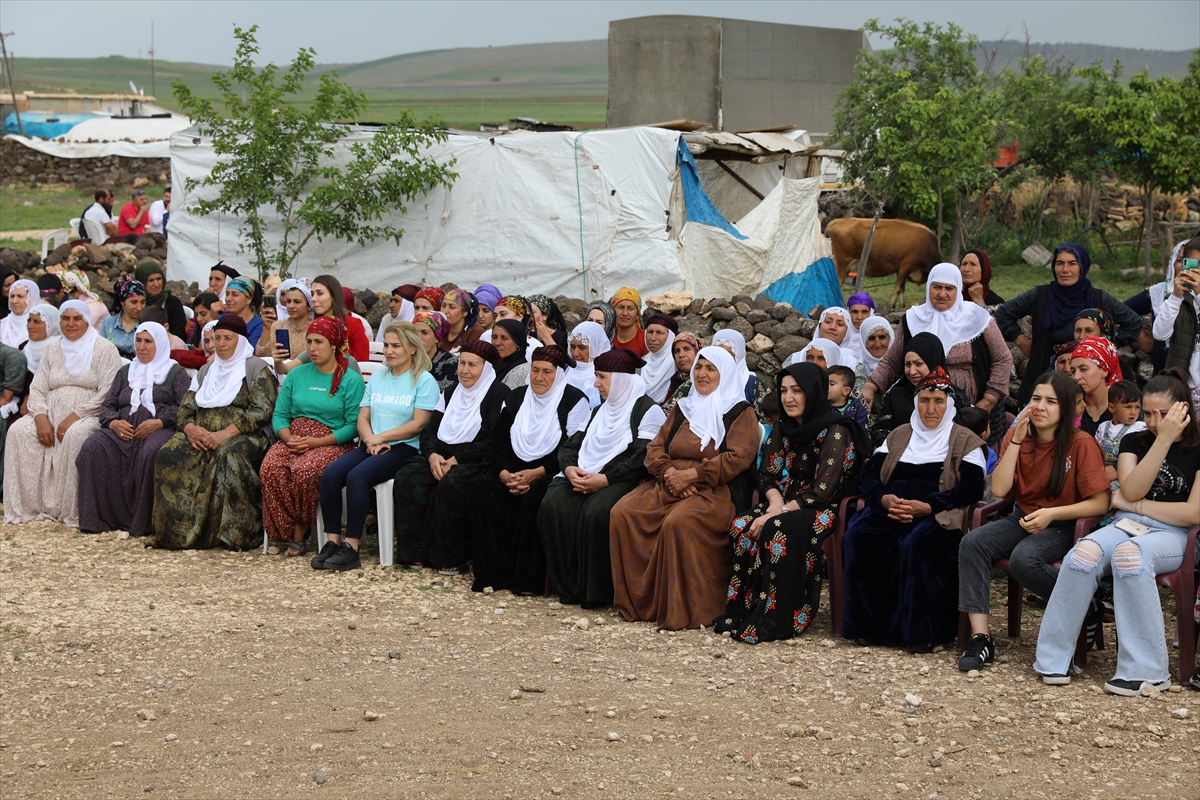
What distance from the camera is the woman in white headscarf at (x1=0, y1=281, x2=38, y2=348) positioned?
9055 millimetres

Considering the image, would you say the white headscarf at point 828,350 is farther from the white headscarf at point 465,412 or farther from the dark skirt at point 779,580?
the white headscarf at point 465,412

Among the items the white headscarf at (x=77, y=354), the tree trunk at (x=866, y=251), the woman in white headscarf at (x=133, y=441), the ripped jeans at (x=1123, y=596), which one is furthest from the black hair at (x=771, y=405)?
the tree trunk at (x=866, y=251)

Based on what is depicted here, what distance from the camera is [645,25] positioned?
1983 cm

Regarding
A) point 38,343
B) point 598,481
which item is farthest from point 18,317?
point 598,481

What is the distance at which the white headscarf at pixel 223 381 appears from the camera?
7.48 metres

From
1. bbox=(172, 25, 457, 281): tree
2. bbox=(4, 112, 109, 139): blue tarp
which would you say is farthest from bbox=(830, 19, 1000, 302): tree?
bbox=(4, 112, 109, 139): blue tarp

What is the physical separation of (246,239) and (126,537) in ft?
22.8

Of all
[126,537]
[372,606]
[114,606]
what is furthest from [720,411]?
[126,537]

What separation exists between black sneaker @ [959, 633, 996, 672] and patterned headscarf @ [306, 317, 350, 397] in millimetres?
4163

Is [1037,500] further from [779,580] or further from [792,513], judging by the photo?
[779,580]

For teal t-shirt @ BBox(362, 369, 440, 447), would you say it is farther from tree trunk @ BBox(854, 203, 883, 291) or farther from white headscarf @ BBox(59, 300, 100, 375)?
tree trunk @ BBox(854, 203, 883, 291)

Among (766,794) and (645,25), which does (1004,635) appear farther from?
(645,25)

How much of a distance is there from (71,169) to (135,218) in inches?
730

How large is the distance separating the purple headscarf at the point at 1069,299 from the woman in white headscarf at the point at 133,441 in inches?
219
